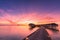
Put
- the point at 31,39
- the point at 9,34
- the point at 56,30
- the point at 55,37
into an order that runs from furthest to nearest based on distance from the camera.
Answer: the point at 9,34, the point at 55,37, the point at 56,30, the point at 31,39

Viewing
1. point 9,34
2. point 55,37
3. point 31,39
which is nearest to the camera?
point 31,39

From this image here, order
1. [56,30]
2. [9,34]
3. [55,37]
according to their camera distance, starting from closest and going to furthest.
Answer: [56,30] < [55,37] < [9,34]

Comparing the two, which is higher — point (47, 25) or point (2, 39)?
point (47, 25)

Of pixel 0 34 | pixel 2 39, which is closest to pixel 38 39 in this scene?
pixel 2 39

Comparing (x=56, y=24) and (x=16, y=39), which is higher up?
(x=56, y=24)

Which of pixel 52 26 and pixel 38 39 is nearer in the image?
pixel 38 39

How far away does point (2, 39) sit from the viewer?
1362 centimetres

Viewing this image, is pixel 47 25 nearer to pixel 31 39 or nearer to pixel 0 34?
pixel 0 34

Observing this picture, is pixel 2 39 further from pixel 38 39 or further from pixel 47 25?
pixel 38 39

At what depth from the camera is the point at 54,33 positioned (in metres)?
12.4

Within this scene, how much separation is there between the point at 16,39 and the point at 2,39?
1.57 metres

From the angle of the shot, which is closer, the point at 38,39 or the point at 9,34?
the point at 38,39

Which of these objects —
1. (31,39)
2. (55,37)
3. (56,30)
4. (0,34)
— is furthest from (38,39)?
(0,34)

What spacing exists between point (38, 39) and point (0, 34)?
767 centimetres
